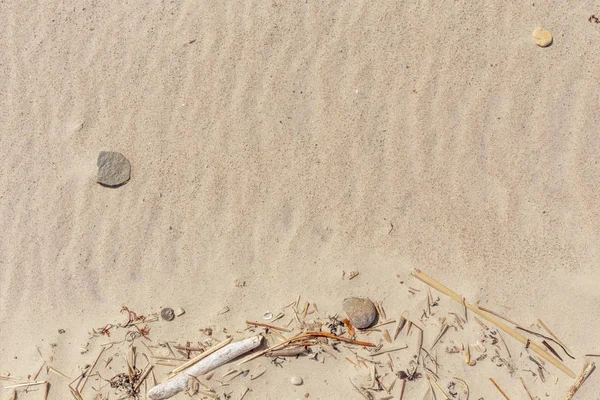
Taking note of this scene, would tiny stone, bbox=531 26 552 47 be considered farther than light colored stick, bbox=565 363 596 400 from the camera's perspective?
Yes

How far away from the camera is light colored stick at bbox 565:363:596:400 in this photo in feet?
8.80

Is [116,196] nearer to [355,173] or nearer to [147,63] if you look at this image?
[147,63]

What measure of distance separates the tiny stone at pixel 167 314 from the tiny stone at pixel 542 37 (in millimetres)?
2978

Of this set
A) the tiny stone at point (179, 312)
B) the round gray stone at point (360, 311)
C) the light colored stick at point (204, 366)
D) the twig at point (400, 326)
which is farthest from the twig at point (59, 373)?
the twig at point (400, 326)

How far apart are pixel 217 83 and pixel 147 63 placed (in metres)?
0.50

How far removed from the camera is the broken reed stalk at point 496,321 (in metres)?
2.71

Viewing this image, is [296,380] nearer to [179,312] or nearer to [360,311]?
[360,311]

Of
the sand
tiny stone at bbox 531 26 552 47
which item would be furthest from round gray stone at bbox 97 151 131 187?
tiny stone at bbox 531 26 552 47

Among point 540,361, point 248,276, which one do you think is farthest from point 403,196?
point 540,361

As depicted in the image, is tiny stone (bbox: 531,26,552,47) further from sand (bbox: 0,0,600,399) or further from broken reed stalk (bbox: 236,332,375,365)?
broken reed stalk (bbox: 236,332,375,365)

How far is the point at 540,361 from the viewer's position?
2.73m

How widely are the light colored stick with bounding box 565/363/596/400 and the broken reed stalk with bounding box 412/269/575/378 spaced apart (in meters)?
0.05

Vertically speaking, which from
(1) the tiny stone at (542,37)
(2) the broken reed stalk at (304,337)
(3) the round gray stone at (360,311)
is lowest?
(2) the broken reed stalk at (304,337)

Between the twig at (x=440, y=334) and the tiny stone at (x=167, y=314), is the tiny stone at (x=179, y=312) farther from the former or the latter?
the twig at (x=440, y=334)
